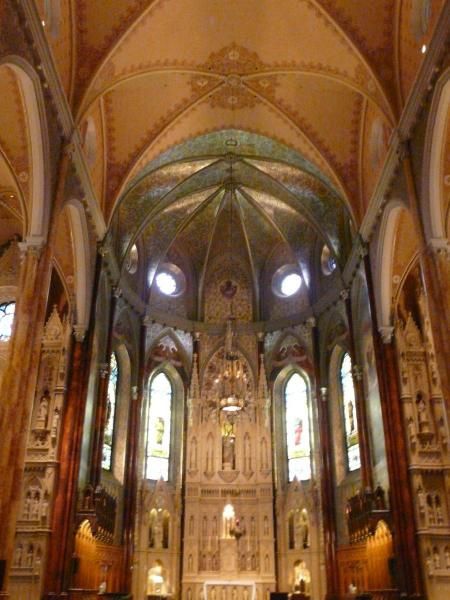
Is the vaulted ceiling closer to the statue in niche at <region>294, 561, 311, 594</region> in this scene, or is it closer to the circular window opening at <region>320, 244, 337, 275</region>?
the circular window opening at <region>320, 244, 337, 275</region>

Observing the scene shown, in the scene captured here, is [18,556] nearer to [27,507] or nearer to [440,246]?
[27,507]

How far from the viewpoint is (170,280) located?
1111 inches

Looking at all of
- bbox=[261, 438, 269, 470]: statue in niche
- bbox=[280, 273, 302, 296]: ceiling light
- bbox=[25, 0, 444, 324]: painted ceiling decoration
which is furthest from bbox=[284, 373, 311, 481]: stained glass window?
bbox=[25, 0, 444, 324]: painted ceiling decoration

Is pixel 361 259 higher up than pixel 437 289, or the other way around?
pixel 361 259

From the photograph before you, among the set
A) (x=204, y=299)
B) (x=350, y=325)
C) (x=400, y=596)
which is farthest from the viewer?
(x=204, y=299)

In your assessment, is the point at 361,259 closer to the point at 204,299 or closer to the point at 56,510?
the point at 204,299

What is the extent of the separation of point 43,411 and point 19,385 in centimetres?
542

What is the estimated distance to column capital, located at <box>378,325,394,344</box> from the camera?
726 inches

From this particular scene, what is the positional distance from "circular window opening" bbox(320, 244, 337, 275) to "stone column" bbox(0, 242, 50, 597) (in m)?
14.1

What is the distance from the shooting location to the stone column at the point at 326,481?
21594 mm

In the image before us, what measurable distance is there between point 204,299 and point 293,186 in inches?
269

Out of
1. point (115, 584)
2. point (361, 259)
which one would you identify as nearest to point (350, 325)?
point (361, 259)

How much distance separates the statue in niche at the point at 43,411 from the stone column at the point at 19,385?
4.62 meters

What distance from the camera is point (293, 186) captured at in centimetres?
2481
